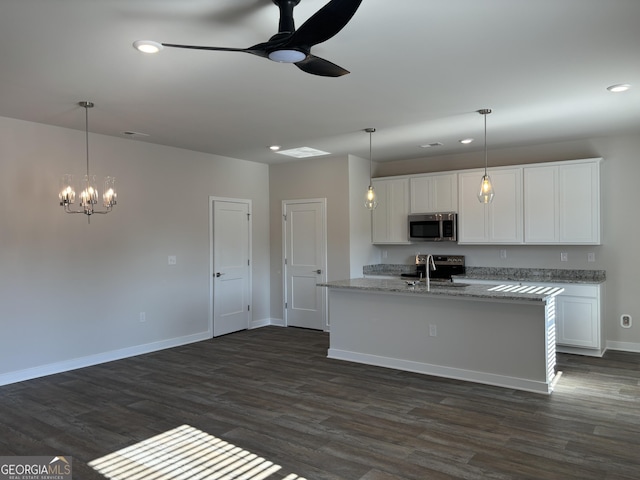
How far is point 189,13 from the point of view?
2656 mm

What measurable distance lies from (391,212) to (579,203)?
264cm

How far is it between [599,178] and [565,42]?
334 cm

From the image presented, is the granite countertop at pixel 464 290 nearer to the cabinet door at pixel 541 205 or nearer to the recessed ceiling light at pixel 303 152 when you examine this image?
the cabinet door at pixel 541 205

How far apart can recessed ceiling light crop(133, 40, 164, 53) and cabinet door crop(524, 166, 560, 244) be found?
4971mm

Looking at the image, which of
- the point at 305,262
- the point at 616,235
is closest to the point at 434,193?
the point at 305,262

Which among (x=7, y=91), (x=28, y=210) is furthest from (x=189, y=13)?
(x=28, y=210)

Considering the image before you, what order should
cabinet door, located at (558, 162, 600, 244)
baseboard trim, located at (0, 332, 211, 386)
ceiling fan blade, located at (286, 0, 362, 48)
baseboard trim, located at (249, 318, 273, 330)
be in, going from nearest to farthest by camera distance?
ceiling fan blade, located at (286, 0, 362, 48)
baseboard trim, located at (0, 332, 211, 386)
cabinet door, located at (558, 162, 600, 244)
baseboard trim, located at (249, 318, 273, 330)

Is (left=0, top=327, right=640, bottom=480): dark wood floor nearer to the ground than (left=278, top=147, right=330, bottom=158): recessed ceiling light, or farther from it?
nearer to the ground

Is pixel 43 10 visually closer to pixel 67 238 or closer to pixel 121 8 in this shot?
pixel 121 8

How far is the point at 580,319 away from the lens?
5.67m

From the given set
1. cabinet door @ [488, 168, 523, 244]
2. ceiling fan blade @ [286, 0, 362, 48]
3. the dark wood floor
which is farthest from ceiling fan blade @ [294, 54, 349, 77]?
cabinet door @ [488, 168, 523, 244]

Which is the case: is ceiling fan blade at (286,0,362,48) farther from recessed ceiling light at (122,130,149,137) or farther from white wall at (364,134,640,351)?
white wall at (364,134,640,351)

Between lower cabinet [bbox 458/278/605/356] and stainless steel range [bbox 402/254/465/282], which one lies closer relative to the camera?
lower cabinet [bbox 458/278/605/356]

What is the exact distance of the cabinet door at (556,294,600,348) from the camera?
559 centimetres
